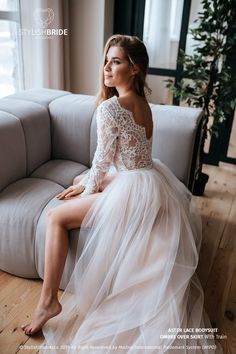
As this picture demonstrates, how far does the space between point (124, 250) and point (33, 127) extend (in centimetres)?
99

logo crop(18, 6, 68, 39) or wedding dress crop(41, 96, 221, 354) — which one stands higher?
logo crop(18, 6, 68, 39)

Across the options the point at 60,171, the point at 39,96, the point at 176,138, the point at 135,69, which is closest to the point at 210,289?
the point at 176,138

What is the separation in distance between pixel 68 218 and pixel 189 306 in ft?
2.17

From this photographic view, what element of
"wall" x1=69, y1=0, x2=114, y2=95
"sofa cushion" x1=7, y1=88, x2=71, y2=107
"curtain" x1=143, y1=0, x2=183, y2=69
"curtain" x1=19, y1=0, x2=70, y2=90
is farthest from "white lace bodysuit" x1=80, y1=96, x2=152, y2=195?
"curtain" x1=143, y1=0, x2=183, y2=69

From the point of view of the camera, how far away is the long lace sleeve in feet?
4.64

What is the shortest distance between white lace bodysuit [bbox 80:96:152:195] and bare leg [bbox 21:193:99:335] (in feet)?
0.40

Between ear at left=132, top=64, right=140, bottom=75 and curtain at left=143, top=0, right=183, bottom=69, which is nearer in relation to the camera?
ear at left=132, top=64, right=140, bottom=75

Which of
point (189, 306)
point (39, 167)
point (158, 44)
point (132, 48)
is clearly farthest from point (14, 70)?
point (189, 306)

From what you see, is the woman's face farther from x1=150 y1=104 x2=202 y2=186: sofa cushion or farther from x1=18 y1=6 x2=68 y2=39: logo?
x1=18 y1=6 x2=68 y2=39: logo

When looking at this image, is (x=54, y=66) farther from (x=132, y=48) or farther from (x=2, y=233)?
(x=2, y=233)

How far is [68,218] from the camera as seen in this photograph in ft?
4.75

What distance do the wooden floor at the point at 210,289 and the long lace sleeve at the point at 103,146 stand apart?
59 centimetres

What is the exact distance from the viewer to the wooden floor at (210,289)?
1.39 metres

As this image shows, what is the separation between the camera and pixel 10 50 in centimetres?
266
